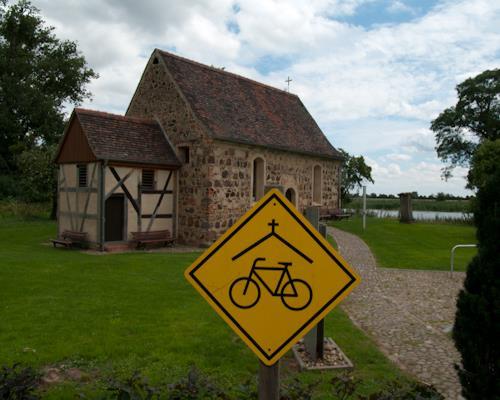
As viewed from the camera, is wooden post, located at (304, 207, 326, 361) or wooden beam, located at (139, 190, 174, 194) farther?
wooden beam, located at (139, 190, 174, 194)

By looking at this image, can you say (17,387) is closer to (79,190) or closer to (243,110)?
(79,190)

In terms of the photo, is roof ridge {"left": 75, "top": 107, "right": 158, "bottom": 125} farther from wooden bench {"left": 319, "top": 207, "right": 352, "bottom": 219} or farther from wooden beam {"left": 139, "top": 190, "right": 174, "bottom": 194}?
wooden bench {"left": 319, "top": 207, "right": 352, "bottom": 219}

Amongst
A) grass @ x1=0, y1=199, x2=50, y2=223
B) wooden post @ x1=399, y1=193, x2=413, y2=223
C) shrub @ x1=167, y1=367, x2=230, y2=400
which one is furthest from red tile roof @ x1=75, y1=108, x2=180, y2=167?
wooden post @ x1=399, y1=193, x2=413, y2=223

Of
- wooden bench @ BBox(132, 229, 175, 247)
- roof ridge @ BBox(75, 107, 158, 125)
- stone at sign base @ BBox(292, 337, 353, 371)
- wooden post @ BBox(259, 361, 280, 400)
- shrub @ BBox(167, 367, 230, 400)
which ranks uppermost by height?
roof ridge @ BBox(75, 107, 158, 125)

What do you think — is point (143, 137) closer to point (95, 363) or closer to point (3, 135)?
point (95, 363)

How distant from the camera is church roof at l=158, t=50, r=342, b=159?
1811 cm

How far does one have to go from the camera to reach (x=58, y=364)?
5.46m

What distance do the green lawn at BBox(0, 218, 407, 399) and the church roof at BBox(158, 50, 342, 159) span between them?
850 cm

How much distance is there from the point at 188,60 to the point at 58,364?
53.7ft

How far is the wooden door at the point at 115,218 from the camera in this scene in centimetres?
1631

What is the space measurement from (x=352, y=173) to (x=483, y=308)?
38.6 metres

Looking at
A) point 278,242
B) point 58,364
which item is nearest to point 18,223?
point 58,364

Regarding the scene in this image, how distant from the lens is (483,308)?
3258 mm

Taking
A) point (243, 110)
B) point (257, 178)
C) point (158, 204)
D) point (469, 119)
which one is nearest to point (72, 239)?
point (158, 204)
